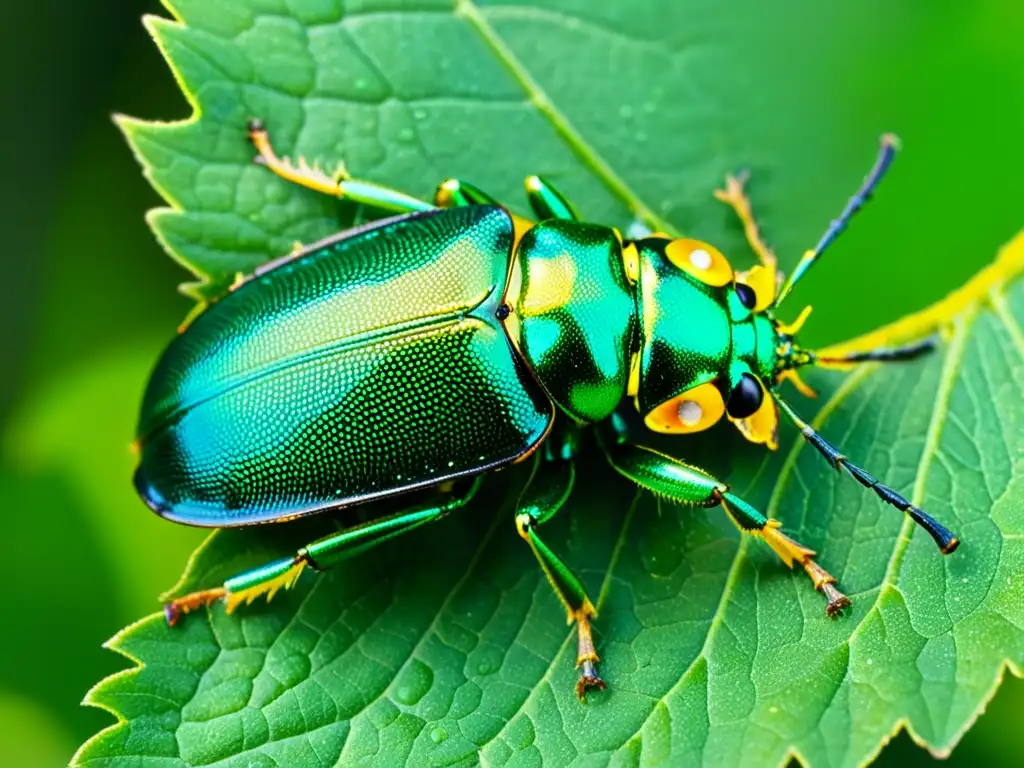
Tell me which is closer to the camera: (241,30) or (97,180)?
(241,30)

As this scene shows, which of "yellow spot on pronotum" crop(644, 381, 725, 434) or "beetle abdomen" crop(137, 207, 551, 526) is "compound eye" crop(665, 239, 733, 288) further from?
"beetle abdomen" crop(137, 207, 551, 526)

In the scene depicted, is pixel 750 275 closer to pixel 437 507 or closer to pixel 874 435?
pixel 874 435

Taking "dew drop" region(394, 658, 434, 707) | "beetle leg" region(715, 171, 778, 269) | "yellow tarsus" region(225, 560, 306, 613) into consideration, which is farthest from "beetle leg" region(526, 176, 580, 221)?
"dew drop" region(394, 658, 434, 707)

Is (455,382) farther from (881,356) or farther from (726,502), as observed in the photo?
(881,356)

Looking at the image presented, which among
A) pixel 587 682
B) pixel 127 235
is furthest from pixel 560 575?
pixel 127 235

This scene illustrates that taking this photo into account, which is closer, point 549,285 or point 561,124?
point 549,285

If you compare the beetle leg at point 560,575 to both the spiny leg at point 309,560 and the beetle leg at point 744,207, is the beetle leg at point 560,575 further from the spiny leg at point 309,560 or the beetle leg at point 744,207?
the beetle leg at point 744,207

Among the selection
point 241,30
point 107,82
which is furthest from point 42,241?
point 241,30
